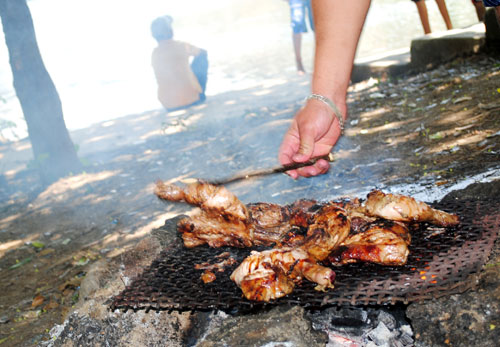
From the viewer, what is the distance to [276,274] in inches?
89.4

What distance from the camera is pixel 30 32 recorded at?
7.82 meters

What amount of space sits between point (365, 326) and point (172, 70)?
9.93 metres

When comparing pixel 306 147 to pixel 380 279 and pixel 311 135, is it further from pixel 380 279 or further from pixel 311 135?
pixel 380 279

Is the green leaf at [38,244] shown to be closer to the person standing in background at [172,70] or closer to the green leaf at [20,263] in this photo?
the green leaf at [20,263]

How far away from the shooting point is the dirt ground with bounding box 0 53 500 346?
4195 millimetres

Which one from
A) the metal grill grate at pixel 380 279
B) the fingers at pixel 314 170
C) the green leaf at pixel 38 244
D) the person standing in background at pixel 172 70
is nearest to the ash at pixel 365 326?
the metal grill grate at pixel 380 279

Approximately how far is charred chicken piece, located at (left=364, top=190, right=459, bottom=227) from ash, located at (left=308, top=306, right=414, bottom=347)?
53 cm

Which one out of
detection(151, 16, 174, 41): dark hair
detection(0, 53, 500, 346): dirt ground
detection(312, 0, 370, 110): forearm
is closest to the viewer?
detection(312, 0, 370, 110): forearm

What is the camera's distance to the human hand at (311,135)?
2754 mm

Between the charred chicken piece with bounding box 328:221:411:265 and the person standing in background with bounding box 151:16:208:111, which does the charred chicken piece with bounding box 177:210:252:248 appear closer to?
the charred chicken piece with bounding box 328:221:411:265

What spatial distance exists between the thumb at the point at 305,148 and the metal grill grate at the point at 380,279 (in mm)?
749

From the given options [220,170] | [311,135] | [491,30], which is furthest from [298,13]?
[311,135]

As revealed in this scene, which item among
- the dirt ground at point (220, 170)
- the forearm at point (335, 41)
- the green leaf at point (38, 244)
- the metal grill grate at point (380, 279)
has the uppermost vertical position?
the forearm at point (335, 41)

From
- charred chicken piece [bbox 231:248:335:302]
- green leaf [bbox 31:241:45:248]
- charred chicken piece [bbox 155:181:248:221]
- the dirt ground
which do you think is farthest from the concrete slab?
green leaf [bbox 31:241:45:248]
